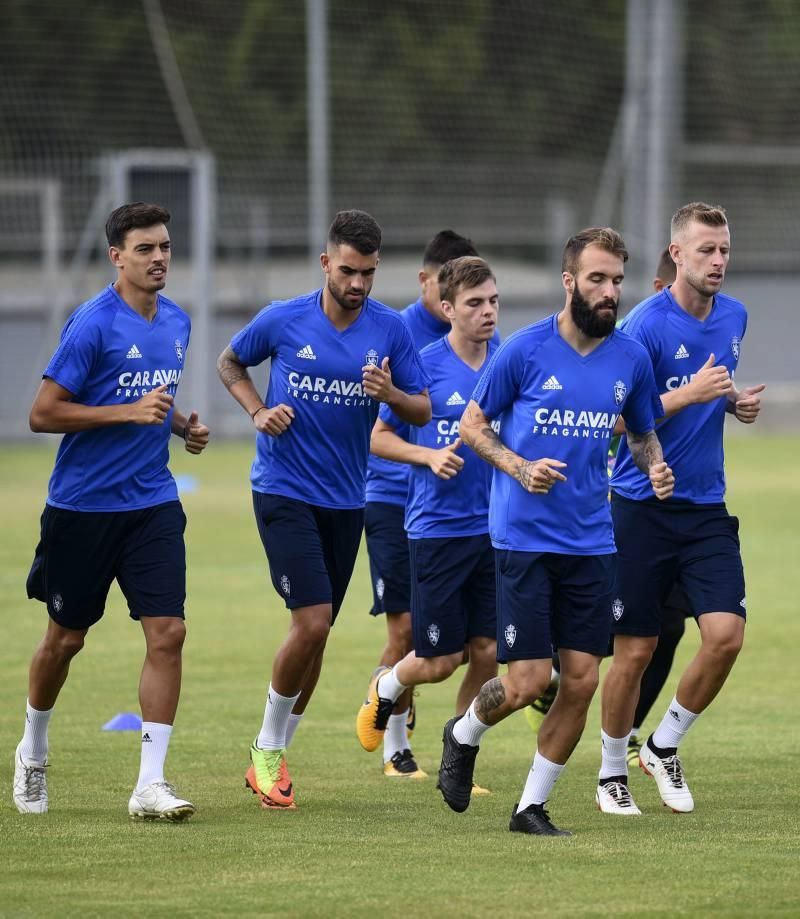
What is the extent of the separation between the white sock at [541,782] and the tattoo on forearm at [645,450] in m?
1.22

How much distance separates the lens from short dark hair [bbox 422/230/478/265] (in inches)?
363

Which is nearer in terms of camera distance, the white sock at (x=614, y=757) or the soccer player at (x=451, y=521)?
the white sock at (x=614, y=757)

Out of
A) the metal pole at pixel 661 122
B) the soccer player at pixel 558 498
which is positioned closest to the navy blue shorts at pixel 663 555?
the soccer player at pixel 558 498

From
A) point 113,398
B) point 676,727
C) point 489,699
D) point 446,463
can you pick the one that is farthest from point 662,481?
point 113,398

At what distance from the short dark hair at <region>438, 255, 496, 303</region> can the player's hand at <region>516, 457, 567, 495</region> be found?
4.98 ft

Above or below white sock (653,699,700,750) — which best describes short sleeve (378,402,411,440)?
above

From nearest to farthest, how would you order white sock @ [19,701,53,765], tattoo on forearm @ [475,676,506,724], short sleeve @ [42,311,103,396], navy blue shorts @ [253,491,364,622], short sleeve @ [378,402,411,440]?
tattoo on forearm @ [475,676,506,724] < short sleeve @ [42,311,103,396] < white sock @ [19,701,53,765] < navy blue shorts @ [253,491,364,622] < short sleeve @ [378,402,411,440]

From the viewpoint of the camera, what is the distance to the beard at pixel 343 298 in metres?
7.82

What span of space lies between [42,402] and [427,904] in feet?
8.78

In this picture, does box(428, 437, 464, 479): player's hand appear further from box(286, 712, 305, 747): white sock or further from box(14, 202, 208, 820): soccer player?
box(286, 712, 305, 747): white sock

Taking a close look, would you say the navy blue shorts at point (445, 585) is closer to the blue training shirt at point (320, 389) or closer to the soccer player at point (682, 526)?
the blue training shirt at point (320, 389)

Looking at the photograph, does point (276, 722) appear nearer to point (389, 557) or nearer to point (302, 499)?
point (302, 499)

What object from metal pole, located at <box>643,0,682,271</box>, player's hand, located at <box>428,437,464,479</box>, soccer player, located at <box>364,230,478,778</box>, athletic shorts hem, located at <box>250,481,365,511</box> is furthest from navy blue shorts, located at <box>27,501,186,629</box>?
metal pole, located at <box>643,0,682,271</box>

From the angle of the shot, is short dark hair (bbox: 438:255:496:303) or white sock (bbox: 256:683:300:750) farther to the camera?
short dark hair (bbox: 438:255:496:303)
